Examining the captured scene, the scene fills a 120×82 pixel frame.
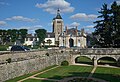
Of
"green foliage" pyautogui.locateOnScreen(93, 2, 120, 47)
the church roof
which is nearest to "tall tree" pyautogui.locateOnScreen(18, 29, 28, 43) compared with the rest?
the church roof

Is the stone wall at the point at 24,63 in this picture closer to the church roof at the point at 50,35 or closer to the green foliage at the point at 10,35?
the green foliage at the point at 10,35

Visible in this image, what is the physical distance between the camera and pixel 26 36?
9738 cm

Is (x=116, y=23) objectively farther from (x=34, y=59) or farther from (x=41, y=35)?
(x=41, y=35)

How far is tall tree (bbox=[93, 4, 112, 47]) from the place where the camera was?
4797cm

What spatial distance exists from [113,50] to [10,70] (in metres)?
23.9

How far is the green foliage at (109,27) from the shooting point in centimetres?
4711

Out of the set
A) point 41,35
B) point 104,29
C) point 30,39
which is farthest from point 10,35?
point 104,29

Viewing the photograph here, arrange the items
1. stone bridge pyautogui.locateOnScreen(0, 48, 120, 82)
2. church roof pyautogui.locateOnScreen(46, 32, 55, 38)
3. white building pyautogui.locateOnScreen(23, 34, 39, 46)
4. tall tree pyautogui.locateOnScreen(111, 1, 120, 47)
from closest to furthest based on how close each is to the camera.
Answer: stone bridge pyautogui.locateOnScreen(0, 48, 120, 82) < tall tree pyautogui.locateOnScreen(111, 1, 120, 47) < church roof pyautogui.locateOnScreen(46, 32, 55, 38) < white building pyautogui.locateOnScreen(23, 34, 39, 46)

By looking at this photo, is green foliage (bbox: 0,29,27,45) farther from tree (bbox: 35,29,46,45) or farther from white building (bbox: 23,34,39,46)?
tree (bbox: 35,29,46,45)

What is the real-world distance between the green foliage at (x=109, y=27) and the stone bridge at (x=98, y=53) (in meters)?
5.58

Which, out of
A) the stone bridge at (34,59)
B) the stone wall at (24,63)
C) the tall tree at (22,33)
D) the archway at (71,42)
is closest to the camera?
the stone wall at (24,63)

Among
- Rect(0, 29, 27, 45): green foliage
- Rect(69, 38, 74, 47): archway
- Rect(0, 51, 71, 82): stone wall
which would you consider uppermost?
Rect(0, 29, 27, 45): green foliage

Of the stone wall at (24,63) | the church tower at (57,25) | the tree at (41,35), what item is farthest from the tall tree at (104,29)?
the tree at (41,35)

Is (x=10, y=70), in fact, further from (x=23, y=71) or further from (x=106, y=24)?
(x=106, y=24)
